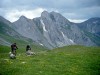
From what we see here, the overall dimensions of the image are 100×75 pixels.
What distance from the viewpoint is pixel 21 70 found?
127 ft

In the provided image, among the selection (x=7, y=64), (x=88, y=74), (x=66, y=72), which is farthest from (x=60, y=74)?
(x=7, y=64)

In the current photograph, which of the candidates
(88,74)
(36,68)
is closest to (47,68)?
(36,68)

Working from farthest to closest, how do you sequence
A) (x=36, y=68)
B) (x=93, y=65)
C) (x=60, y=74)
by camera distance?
(x=93, y=65)
(x=36, y=68)
(x=60, y=74)

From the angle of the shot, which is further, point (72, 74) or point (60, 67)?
point (60, 67)

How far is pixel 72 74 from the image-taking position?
122 ft

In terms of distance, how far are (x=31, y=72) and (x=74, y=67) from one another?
855 cm

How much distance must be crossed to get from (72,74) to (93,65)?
8162mm

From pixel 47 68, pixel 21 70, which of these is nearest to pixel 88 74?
pixel 47 68

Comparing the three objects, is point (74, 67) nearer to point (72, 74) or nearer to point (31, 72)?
point (72, 74)

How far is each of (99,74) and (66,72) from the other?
5.23 meters

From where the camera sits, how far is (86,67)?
4253 centimetres

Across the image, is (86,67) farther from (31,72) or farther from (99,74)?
(31,72)

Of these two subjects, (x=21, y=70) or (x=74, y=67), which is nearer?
(x=21, y=70)

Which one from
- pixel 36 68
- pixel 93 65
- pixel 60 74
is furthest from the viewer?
pixel 93 65
